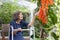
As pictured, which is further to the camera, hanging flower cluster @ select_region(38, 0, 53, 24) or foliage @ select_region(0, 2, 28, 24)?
foliage @ select_region(0, 2, 28, 24)

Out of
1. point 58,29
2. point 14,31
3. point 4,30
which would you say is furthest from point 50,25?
point 4,30

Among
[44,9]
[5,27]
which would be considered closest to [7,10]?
[5,27]

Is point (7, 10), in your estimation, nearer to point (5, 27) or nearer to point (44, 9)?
point (5, 27)

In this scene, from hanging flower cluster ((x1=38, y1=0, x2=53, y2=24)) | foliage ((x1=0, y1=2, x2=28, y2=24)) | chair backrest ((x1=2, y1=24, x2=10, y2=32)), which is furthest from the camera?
foliage ((x1=0, y1=2, x2=28, y2=24))

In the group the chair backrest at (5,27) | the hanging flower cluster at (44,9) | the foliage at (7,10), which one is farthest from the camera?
the foliage at (7,10)

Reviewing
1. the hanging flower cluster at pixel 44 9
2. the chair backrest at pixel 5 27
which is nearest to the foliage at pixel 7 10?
the chair backrest at pixel 5 27

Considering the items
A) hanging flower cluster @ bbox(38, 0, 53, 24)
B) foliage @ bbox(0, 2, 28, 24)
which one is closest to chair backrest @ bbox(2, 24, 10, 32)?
foliage @ bbox(0, 2, 28, 24)

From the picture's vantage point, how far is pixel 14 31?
321 centimetres

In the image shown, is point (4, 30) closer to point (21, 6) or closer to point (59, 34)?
point (21, 6)

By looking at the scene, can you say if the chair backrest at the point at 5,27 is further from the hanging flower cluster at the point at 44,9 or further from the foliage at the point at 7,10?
the hanging flower cluster at the point at 44,9

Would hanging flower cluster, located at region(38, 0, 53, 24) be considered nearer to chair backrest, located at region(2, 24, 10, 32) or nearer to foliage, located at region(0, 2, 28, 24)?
chair backrest, located at region(2, 24, 10, 32)

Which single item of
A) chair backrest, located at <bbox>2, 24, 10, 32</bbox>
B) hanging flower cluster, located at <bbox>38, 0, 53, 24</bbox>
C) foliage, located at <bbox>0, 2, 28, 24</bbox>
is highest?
hanging flower cluster, located at <bbox>38, 0, 53, 24</bbox>

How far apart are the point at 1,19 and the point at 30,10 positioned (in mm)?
601

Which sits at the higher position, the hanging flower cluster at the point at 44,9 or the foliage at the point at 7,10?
the hanging flower cluster at the point at 44,9
